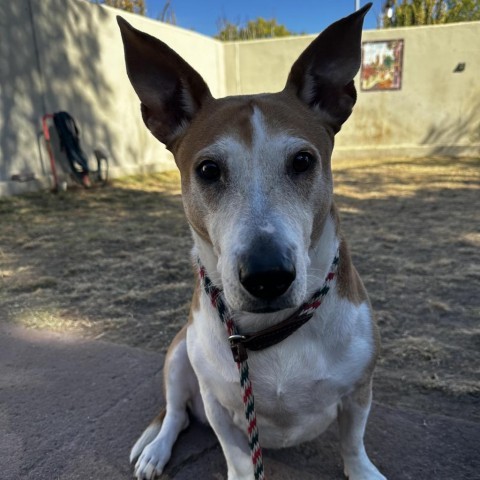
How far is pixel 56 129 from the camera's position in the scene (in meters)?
9.37

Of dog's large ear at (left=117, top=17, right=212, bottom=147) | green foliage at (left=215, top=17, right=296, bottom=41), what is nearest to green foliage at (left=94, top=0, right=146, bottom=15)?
green foliage at (left=215, top=17, right=296, bottom=41)

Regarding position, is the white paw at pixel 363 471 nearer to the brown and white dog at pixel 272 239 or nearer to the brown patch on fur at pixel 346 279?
the brown and white dog at pixel 272 239

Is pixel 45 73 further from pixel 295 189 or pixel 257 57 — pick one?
pixel 295 189

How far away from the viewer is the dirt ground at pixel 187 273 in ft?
9.52

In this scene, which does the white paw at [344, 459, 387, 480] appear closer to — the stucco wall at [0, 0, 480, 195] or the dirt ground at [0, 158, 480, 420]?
the dirt ground at [0, 158, 480, 420]

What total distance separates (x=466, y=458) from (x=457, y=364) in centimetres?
80

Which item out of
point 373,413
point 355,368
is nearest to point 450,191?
point 373,413

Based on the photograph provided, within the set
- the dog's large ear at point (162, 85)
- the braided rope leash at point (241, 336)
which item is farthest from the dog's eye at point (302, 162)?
the dog's large ear at point (162, 85)

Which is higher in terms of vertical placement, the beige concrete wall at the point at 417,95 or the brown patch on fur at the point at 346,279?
the beige concrete wall at the point at 417,95

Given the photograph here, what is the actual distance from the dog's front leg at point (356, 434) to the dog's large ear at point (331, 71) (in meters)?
1.24

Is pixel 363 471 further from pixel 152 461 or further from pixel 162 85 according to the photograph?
pixel 162 85

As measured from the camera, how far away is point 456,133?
1335 centimetres

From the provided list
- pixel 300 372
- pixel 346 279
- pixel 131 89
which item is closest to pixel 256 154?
pixel 346 279

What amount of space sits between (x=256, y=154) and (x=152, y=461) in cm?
154
